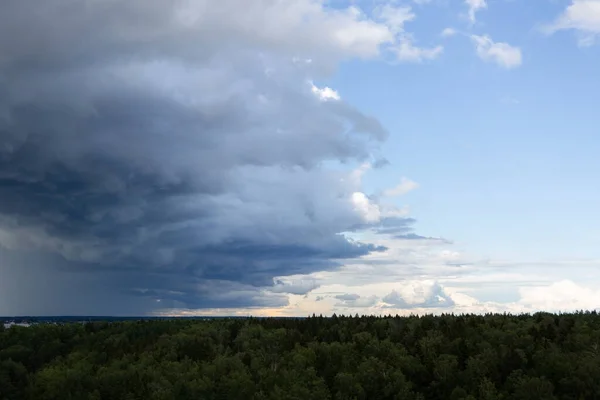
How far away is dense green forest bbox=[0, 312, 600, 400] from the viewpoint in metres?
15.4

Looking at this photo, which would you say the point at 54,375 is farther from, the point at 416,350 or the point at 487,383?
the point at 487,383

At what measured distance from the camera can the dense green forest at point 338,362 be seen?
608 inches

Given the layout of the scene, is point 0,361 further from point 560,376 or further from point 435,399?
point 560,376

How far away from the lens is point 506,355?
16.4 metres

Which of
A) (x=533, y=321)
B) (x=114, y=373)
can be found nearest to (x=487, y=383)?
(x=533, y=321)

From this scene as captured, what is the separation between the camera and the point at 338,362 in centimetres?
1755

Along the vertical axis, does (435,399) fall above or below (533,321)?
below

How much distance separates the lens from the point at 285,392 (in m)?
15.3

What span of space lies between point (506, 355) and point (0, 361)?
698 inches

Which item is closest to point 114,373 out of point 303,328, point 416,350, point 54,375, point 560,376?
point 54,375

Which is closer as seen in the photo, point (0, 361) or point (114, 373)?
point (114, 373)

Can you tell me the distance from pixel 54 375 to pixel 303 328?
8738 millimetres

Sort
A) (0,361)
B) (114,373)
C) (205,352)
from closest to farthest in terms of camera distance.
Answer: (114,373)
(205,352)
(0,361)

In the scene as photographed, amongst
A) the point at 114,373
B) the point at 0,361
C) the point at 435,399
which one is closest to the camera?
the point at 435,399
